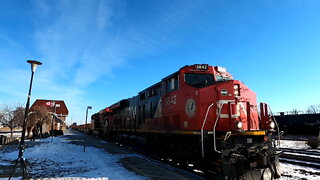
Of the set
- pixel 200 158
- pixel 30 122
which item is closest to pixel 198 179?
pixel 200 158

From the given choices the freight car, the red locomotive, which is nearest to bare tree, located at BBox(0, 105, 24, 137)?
the red locomotive

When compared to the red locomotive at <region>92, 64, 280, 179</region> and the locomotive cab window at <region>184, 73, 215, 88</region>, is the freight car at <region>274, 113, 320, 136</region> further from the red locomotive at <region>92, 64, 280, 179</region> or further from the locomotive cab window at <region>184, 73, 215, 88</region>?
the locomotive cab window at <region>184, 73, 215, 88</region>

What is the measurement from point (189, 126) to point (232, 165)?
8.75 ft

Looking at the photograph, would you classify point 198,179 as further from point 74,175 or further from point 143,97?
point 143,97

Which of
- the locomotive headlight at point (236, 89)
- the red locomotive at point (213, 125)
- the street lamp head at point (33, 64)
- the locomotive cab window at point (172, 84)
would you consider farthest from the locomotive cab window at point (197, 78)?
the street lamp head at point (33, 64)

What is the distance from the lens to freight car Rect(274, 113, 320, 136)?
31397 mm

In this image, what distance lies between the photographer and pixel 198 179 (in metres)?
7.61

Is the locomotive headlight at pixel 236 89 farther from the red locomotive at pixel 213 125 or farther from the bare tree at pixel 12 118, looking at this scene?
the bare tree at pixel 12 118

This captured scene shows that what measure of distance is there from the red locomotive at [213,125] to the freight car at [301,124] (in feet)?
95.5

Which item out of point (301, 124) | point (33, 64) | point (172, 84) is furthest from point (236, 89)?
point (301, 124)

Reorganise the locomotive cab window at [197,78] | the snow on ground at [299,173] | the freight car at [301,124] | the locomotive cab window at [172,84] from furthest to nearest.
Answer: the freight car at [301,124] → the locomotive cab window at [172,84] → the locomotive cab window at [197,78] → the snow on ground at [299,173]

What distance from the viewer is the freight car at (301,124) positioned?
31.4 meters

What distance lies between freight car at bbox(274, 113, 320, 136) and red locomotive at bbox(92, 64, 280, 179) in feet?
95.5

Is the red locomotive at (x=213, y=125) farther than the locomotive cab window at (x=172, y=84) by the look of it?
No
